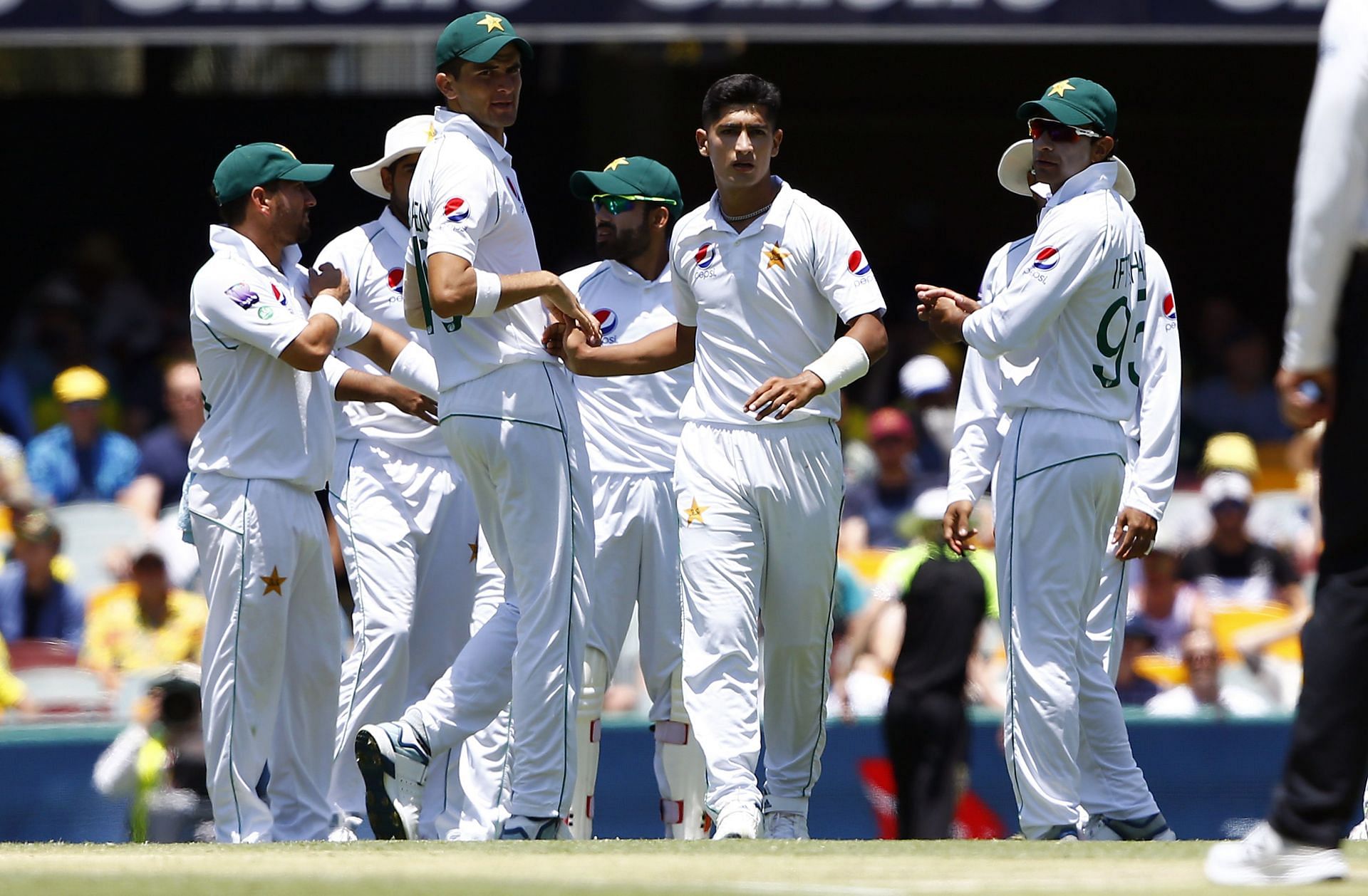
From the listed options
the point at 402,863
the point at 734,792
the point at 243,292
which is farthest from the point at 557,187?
the point at 402,863

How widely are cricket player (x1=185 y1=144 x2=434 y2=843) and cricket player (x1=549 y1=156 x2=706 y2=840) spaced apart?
921 mm

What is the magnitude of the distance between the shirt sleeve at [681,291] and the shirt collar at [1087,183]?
3.59 feet

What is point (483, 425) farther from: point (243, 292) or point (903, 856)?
point (903, 856)

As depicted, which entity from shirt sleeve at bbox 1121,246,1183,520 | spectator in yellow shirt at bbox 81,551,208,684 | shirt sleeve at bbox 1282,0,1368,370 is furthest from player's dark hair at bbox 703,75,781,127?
spectator in yellow shirt at bbox 81,551,208,684

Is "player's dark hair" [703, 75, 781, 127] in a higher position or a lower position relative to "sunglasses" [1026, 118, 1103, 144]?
higher

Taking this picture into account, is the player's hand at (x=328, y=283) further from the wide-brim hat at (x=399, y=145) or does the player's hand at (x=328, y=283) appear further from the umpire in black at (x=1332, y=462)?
the umpire in black at (x=1332, y=462)

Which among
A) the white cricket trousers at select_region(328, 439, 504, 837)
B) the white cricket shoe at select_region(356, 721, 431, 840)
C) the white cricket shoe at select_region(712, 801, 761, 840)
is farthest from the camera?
the white cricket trousers at select_region(328, 439, 504, 837)

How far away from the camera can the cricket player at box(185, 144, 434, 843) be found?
5996mm

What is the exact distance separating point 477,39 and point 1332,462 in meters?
2.96

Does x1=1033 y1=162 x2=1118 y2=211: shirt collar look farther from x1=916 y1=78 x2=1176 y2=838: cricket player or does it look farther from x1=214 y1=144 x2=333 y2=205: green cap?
x1=214 y1=144 x2=333 y2=205: green cap

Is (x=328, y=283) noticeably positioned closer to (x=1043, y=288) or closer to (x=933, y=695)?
(x=1043, y=288)

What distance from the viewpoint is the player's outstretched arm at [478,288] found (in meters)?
5.45

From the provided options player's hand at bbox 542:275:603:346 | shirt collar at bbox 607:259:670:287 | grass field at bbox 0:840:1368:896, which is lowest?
grass field at bbox 0:840:1368:896

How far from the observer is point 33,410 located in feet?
39.2
